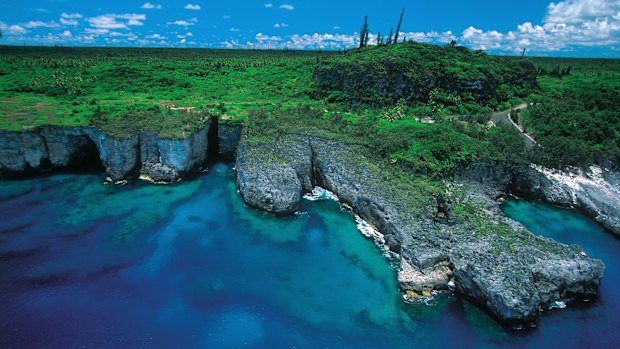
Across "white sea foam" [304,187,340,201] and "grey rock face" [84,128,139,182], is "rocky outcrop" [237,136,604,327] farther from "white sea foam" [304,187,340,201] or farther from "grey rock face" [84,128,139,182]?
"grey rock face" [84,128,139,182]

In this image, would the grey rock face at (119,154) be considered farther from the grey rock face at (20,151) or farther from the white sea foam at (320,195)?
the white sea foam at (320,195)

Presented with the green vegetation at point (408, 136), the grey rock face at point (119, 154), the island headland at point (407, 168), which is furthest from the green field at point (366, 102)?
the grey rock face at point (119, 154)

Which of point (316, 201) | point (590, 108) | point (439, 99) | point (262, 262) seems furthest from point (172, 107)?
point (590, 108)

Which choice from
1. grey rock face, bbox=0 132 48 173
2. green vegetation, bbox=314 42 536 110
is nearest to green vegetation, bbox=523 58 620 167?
green vegetation, bbox=314 42 536 110

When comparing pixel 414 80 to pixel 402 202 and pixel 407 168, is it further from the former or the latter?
pixel 402 202

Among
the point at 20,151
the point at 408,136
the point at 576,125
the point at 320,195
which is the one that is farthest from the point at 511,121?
the point at 20,151
